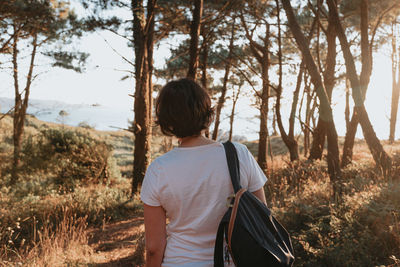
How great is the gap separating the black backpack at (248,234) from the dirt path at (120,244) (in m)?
3.53

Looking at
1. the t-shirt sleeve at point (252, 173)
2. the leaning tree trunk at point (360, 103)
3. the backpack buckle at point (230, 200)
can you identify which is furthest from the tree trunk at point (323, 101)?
the backpack buckle at point (230, 200)

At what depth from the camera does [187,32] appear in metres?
10.3

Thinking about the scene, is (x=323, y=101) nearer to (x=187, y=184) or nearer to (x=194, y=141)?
(x=194, y=141)

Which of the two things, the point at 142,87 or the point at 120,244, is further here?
the point at 142,87

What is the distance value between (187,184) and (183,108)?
15.2 inches

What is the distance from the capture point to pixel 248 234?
126 centimetres

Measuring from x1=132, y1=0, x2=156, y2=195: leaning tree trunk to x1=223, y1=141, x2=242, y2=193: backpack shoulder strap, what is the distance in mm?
6558

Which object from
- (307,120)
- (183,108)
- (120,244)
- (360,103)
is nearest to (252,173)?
(183,108)

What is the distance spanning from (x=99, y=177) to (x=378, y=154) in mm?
9228

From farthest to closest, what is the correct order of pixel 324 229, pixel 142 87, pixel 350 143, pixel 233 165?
pixel 350 143, pixel 142 87, pixel 324 229, pixel 233 165

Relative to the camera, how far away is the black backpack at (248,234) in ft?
4.08

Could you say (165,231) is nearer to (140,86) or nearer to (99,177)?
Result: (140,86)

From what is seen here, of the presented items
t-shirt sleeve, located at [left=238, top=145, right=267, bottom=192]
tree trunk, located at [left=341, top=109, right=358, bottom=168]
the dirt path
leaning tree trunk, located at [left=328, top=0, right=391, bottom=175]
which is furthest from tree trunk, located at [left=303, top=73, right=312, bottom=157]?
t-shirt sleeve, located at [left=238, top=145, right=267, bottom=192]

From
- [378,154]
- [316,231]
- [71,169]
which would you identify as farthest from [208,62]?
[316,231]
